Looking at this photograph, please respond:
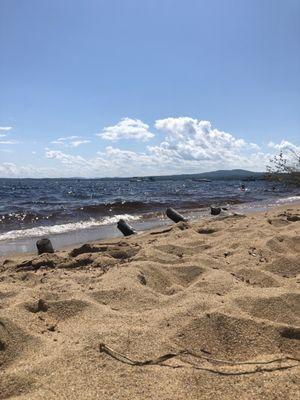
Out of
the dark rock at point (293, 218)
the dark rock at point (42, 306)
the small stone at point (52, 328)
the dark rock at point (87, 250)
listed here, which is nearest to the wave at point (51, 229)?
the dark rock at point (87, 250)

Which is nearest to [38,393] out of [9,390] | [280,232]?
[9,390]

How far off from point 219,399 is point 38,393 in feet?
3.43

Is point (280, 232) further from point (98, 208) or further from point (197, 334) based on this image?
point (98, 208)

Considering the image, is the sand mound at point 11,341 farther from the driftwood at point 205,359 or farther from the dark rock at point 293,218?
the dark rock at point 293,218

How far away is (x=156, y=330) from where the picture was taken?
313cm

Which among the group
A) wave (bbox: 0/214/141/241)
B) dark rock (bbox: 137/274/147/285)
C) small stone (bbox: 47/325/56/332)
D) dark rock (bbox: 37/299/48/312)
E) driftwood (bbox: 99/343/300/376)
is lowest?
wave (bbox: 0/214/141/241)

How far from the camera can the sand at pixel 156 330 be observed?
249 cm

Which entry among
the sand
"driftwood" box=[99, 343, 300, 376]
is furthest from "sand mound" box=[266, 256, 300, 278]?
"driftwood" box=[99, 343, 300, 376]

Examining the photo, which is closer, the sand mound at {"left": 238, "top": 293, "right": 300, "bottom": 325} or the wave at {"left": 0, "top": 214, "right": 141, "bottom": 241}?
the sand mound at {"left": 238, "top": 293, "right": 300, "bottom": 325}

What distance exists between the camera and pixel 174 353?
2836 millimetres

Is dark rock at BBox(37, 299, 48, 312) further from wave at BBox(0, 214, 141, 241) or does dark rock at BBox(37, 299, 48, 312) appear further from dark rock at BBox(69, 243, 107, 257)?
wave at BBox(0, 214, 141, 241)

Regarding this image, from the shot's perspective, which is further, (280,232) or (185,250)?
(280,232)

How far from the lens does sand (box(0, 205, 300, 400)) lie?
2494 millimetres

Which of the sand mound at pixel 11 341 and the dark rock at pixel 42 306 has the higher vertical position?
the dark rock at pixel 42 306
